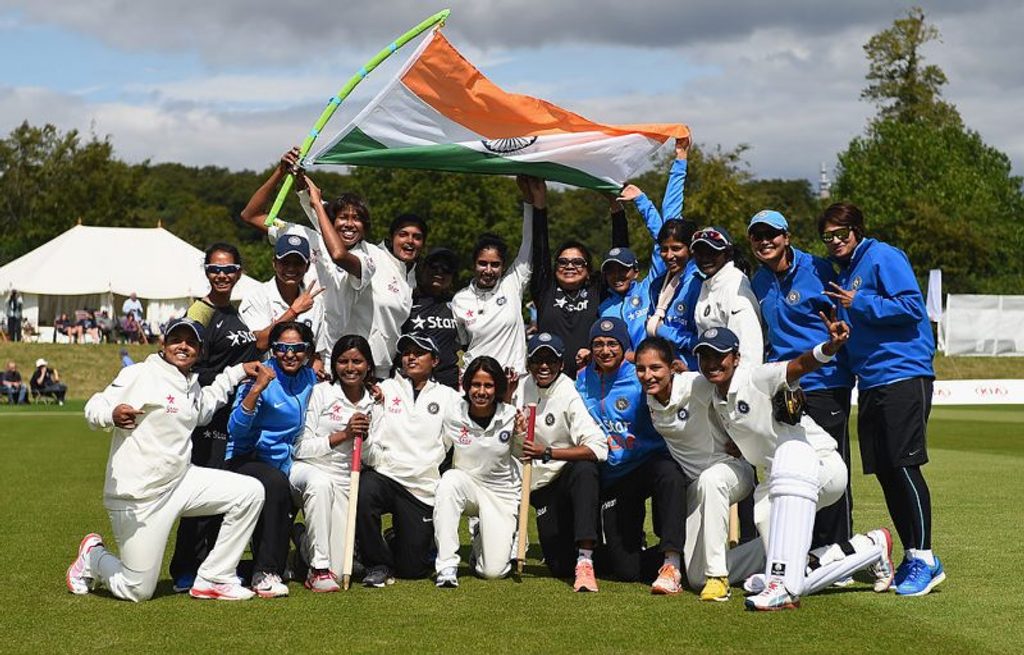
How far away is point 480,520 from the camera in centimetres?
871

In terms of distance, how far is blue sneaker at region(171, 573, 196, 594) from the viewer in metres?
8.27

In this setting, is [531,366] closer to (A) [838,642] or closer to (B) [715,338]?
(B) [715,338]

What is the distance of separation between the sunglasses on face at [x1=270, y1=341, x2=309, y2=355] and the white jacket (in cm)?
73

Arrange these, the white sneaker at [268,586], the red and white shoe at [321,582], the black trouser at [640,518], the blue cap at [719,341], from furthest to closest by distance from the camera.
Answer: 1. the black trouser at [640,518]
2. the red and white shoe at [321,582]
3. the white sneaker at [268,586]
4. the blue cap at [719,341]

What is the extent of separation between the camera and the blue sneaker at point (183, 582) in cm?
827

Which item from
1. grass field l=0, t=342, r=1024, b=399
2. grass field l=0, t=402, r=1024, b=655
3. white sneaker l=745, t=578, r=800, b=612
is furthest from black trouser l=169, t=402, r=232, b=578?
grass field l=0, t=342, r=1024, b=399

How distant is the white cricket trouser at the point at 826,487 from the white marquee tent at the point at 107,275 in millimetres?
43414

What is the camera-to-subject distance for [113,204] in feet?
219

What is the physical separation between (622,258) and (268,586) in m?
3.45

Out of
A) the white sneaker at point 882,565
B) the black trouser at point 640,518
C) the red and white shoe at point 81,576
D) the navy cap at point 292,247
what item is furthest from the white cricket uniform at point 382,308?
the white sneaker at point 882,565

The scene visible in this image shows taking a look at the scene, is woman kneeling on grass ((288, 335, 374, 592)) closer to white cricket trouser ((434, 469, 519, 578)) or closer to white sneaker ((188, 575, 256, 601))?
white sneaker ((188, 575, 256, 601))

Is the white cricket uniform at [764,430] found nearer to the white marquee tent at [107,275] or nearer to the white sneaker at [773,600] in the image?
the white sneaker at [773,600]

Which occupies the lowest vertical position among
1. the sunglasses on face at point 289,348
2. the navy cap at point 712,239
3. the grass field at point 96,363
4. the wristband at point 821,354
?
the grass field at point 96,363

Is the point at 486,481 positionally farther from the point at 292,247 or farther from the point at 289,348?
the point at 292,247
